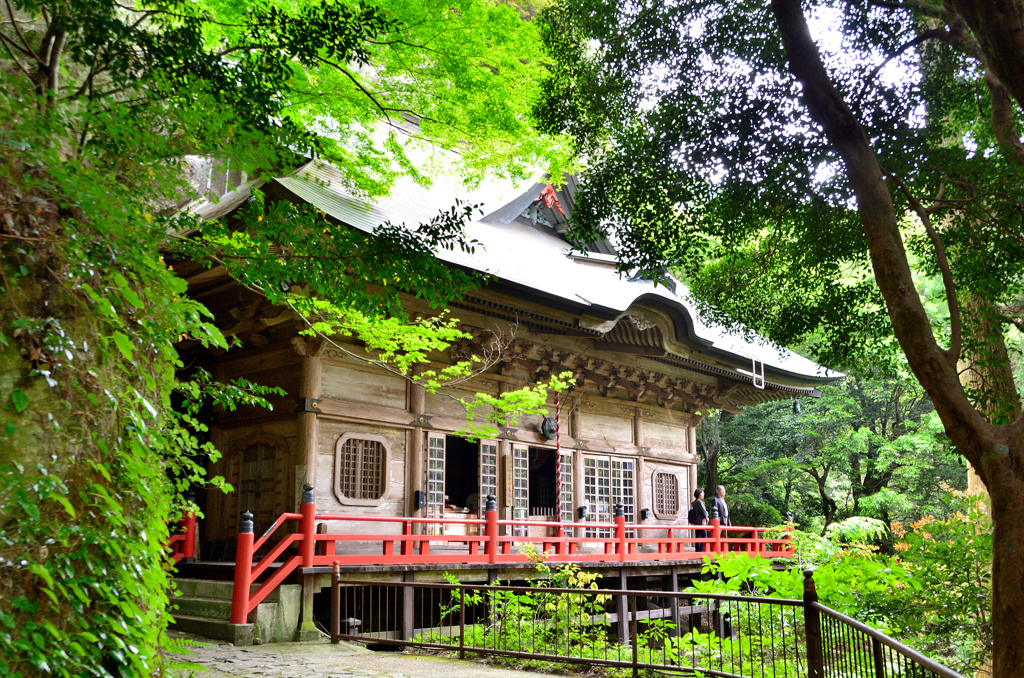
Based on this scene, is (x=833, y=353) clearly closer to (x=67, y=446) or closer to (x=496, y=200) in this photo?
(x=67, y=446)

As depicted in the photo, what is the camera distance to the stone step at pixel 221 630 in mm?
7547

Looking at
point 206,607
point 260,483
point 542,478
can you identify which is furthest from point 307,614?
point 542,478

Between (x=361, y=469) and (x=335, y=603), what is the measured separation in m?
2.68

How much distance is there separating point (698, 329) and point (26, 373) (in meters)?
12.9

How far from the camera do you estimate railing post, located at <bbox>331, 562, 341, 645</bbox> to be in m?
8.00

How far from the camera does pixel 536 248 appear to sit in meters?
14.6

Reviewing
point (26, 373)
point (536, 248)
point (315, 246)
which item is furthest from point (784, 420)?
point (26, 373)

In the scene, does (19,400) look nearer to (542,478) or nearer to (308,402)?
(308,402)

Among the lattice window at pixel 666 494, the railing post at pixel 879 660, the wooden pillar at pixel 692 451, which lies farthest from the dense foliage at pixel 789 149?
the wooden pillar at pixel 692 451

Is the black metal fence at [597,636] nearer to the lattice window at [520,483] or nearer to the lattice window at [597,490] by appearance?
the lattice window at [520,483]

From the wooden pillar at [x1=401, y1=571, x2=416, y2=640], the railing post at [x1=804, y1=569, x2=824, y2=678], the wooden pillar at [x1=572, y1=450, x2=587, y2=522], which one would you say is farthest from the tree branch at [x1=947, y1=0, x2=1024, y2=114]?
the wooden pillar at [x1=572, y1=450, x2=587, y2=522]

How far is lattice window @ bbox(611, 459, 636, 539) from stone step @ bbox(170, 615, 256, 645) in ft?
27.2

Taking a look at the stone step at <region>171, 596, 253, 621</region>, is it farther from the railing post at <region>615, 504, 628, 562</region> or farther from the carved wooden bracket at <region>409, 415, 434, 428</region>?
the railing post at <region>615, 504, 628, 562</region>

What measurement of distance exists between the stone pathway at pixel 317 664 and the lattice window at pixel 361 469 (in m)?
2.74
